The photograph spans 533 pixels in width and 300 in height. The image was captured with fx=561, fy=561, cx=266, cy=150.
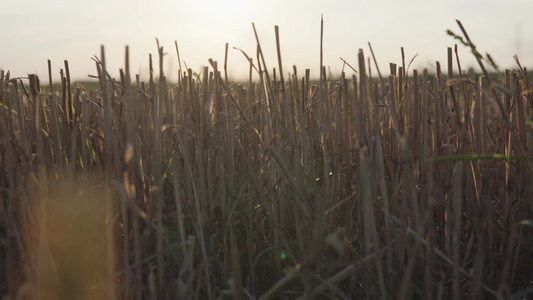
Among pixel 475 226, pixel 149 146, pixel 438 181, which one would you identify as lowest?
pixel 475 226

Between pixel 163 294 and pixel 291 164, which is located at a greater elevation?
pixel 291 164

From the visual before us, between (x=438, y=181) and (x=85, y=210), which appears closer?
(x=85, y=210)

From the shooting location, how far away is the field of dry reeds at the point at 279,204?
119 centimetres

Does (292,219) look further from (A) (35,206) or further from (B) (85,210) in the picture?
(A) (35,206)

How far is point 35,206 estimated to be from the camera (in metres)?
1.35

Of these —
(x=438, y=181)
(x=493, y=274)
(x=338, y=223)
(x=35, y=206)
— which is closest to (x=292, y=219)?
(x=338, y=223)

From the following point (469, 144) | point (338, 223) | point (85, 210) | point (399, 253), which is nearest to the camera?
point (399, 253)

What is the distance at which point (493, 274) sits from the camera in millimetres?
1448

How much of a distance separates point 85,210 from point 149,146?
15.4 inches

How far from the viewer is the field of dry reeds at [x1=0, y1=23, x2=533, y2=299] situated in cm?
119

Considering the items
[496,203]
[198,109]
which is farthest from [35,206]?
[496,203]

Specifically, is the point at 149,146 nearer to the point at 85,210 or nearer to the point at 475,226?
the point at 85,210

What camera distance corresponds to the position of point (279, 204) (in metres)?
1.48

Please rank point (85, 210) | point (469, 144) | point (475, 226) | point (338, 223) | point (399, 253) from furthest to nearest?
1. point (469, 144)
2. point (338, 223)
3. point (475, 226)
4. point (85, 210)
5. point (399, 253)
